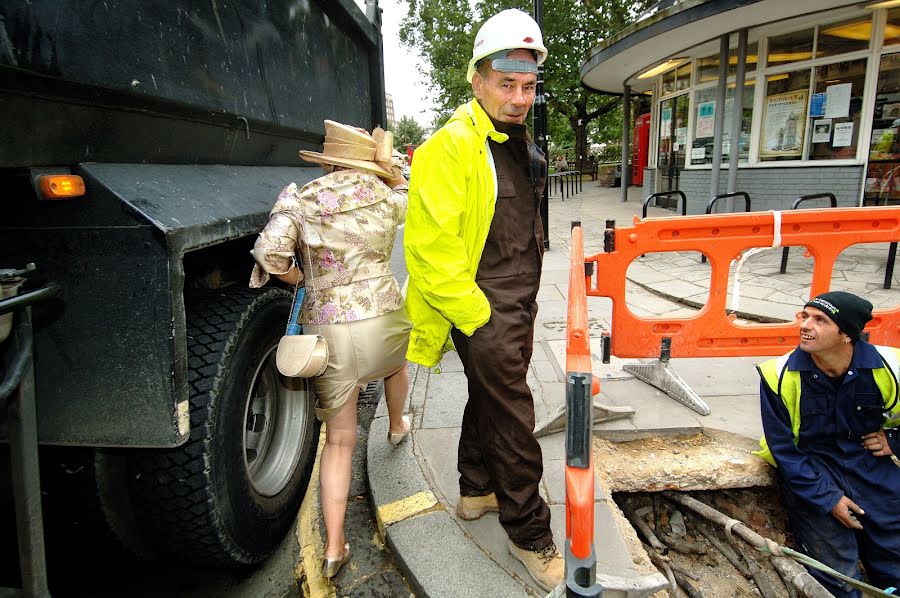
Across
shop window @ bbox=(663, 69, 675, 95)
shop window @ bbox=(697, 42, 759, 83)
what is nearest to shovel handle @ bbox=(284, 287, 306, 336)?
shop window @ bbox=(697, 42, 759, 83)

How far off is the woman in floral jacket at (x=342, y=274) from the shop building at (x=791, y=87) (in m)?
6.82

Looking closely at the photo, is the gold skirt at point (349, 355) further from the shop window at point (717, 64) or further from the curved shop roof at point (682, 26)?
the shop window at point (717, 64)

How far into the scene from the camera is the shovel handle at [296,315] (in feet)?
6.88

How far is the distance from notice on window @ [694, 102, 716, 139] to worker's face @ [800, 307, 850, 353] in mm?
8983

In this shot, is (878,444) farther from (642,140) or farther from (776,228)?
(642,140)

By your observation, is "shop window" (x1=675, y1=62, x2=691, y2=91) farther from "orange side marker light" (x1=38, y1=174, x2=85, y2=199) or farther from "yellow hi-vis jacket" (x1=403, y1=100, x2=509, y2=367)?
"orange side marker light" (x1=38, y1=174, x2=85, y2=199)

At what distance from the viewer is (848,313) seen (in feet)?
8.24

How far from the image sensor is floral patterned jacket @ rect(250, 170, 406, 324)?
6.68 ft

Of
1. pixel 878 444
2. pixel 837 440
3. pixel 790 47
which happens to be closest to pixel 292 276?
pixel 837 440

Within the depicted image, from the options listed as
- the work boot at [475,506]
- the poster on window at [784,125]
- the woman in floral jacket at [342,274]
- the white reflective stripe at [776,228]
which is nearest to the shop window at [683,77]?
the poster on window at [784,125]

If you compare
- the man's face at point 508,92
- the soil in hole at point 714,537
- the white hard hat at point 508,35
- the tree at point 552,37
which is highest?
the tree at point 552,37

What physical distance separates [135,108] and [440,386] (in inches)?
99.4

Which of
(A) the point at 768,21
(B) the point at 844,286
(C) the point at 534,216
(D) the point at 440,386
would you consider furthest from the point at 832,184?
(C) the point at 534,216

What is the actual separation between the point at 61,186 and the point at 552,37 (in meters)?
22.6
